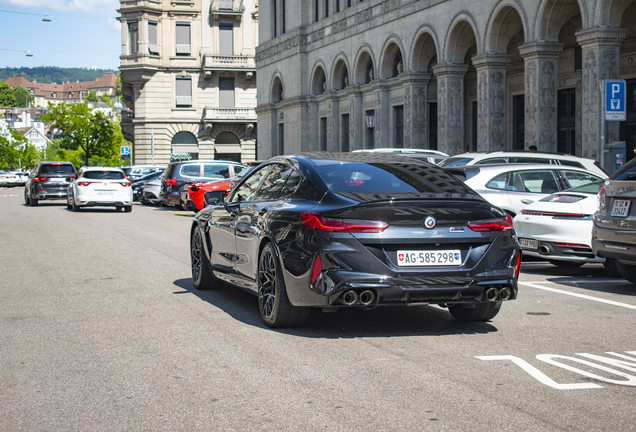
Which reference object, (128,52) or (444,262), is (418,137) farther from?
(128,52)

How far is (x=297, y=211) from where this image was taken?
677 cm

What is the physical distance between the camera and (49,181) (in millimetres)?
31875

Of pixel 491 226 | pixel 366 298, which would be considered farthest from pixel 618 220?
pixel 366 298

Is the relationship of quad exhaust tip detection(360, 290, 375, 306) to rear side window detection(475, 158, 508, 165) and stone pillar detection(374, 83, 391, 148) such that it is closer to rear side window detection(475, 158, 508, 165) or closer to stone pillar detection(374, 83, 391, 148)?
rear side window detection(475, 158, 508, 165)

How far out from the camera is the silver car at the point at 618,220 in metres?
9.19

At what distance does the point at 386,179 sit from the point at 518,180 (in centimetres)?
663

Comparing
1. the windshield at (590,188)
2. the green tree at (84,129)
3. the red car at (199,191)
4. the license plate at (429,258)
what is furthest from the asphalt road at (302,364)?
the green tree at (84,129)

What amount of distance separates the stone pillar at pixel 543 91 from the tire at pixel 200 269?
18107mm

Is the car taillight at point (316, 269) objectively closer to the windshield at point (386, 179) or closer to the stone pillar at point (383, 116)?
the windshield at point (386, 179)

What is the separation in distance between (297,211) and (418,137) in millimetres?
28242

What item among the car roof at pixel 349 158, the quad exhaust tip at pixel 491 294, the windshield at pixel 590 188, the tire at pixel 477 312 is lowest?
the tire at pixel 477 312

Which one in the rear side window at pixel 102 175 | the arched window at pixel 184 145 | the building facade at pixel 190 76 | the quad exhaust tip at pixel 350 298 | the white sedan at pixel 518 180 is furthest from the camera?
the arched window at pixel 184 145

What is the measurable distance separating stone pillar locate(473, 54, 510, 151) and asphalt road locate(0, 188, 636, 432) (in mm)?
18916

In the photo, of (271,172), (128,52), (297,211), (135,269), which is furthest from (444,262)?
(128,52)
